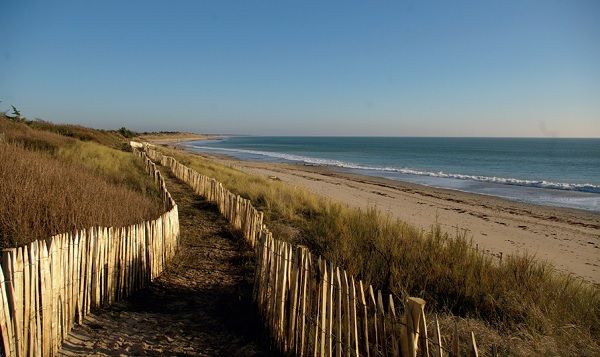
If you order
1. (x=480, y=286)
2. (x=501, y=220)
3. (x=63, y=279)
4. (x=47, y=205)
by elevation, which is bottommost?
(x=501, y=220)

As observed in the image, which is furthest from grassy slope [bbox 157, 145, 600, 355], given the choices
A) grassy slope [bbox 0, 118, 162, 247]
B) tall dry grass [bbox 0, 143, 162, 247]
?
tall dry grass [bbox 0, 143, 162, 247]

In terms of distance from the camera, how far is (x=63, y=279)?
3504mm

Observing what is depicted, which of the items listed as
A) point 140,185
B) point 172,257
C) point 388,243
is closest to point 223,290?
point 172,257

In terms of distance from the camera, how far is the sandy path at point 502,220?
11047 mm

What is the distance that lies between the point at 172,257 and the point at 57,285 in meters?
2.99

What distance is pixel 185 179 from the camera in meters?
15.2

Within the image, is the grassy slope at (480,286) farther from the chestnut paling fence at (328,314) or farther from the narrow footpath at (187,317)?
the narrow footpath at (187,317)

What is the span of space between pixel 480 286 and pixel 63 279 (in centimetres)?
441

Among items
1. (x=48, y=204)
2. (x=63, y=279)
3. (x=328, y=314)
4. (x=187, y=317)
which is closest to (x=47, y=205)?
(x=48, y=204)

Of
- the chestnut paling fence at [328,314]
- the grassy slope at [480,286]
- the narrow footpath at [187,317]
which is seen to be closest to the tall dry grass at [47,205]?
the narrow footpath at [187,317]

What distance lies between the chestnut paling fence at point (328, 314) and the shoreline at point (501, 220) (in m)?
5.69

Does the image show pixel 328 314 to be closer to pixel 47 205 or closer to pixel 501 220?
pixel 47 205

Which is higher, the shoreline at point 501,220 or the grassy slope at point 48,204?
the grassy slope at point 48,204

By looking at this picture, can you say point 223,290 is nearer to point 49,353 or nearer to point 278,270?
point 278,270
